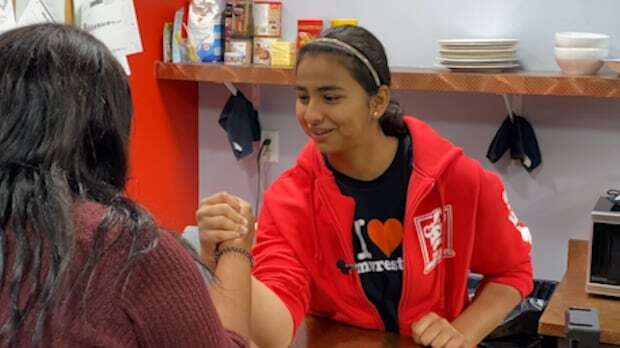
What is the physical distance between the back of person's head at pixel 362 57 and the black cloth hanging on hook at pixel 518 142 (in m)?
1.07

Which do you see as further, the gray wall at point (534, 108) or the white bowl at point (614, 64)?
the gray wall at point (534, 108)

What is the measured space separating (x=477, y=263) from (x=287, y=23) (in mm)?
1549

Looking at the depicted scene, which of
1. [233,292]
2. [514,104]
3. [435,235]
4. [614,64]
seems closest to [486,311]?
[435,235]

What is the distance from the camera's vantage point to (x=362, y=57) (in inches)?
65.2

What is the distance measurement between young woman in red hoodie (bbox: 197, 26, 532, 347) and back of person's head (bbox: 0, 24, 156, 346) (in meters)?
0.70

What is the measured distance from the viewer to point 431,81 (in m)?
2.54

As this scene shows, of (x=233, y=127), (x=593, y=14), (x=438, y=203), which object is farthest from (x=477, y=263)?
(x=233, y=127)

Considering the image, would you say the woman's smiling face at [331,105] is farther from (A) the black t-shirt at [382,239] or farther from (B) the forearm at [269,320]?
(B) the forearm at [269,320]

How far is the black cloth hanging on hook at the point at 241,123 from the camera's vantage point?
119 inches

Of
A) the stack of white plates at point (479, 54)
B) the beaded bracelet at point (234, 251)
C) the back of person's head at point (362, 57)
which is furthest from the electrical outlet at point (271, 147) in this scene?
the beaded bracelet at point (234, 251)

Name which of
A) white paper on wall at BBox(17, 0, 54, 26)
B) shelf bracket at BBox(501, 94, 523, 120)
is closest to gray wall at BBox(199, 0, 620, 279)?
shelf bracket at BBox(501, 94, 523, 120)

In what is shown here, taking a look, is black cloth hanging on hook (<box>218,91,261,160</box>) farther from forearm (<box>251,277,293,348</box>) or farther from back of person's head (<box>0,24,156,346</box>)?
back of person's head (<box>0,24,156,346</box>)

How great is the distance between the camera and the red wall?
2.86 meters

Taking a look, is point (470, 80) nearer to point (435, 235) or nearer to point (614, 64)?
point (614, 64)
